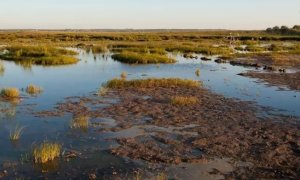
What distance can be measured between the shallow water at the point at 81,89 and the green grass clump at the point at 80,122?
28cm

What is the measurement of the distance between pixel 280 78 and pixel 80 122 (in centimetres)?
1779

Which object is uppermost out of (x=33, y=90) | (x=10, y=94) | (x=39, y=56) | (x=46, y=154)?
(x=46, y=154)

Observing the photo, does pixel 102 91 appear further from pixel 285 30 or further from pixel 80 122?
pixel 285 30

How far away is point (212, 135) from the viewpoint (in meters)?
14.3

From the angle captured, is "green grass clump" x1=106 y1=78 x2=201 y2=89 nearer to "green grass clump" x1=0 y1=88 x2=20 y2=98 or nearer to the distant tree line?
"green grass clump" x1=0 y1=88 x2=20 y2=98

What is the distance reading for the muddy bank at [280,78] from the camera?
26250 millimetres

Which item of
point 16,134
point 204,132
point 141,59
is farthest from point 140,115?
point 141,59

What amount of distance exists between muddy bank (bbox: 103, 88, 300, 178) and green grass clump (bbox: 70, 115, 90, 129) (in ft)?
3.87

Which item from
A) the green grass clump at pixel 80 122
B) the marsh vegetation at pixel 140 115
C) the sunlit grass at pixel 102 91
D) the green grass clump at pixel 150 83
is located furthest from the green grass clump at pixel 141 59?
the green grass clump at pixel 80 122

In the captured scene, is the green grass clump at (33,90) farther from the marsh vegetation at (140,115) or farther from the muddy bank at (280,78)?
the muddy bank at (280,78)

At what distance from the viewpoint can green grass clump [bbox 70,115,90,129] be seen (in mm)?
14898

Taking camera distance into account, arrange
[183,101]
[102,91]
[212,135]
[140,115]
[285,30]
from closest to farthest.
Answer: [212,135], [140,115], [183,101], [102,91], [285,30]

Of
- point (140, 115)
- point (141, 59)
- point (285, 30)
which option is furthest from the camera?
point (285, 30)

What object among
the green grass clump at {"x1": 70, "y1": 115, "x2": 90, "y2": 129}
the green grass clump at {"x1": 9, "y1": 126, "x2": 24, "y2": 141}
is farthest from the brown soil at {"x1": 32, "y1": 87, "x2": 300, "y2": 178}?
the green grass clump at {"x1": 9, "y1": 126, "x2": 24, "y2": 141}
